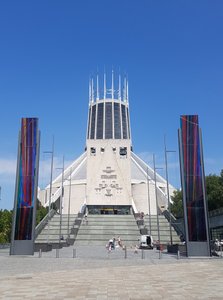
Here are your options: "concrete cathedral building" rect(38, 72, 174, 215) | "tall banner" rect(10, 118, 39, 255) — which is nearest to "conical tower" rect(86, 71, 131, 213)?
"concrete cathedral building" rect(38, 72, 174, 215)

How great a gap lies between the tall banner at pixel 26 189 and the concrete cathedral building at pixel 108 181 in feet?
34.6

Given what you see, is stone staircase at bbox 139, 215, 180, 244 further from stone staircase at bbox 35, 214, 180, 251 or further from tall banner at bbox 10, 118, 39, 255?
tall banner at bbox 10, 118, 39, 255

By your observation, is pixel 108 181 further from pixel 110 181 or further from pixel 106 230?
pixel 106 230

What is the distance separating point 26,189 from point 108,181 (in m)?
31.5

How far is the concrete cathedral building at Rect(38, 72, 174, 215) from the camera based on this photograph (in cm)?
5150

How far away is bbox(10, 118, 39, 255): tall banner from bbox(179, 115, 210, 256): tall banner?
9.73m

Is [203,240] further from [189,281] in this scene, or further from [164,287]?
[164,287]

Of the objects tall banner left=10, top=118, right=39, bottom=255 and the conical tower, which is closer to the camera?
tall banner left=10, top=118, right=39, bottom=255

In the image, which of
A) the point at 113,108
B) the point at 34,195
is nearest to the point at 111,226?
the point at 34,195

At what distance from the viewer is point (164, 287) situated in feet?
28.4

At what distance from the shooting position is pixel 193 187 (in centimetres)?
1994

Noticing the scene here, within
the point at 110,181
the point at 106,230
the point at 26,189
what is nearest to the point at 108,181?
the point at 110,181

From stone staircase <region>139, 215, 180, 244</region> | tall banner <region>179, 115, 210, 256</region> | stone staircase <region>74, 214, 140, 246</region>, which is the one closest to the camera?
tall banner <region>179, 115, 210, 256</region>

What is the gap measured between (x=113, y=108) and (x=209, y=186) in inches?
3278
